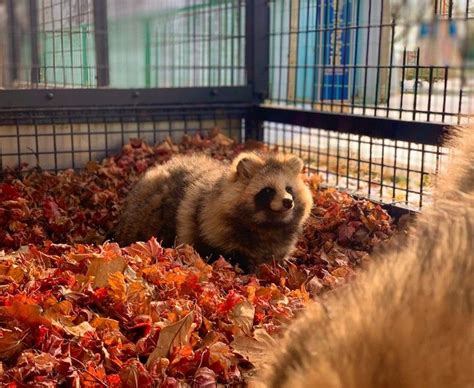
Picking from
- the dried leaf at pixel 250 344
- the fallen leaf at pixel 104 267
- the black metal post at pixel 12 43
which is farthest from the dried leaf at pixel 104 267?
the black metal post at pixel 12 43

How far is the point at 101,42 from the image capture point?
5.98 metres

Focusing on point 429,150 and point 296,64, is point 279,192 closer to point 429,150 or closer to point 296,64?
point 429,150

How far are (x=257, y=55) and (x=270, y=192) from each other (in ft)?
8.33

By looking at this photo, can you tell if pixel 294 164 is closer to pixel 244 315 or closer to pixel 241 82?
pixel 244 315

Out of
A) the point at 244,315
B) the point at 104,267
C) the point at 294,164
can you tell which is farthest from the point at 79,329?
the point at 294,164

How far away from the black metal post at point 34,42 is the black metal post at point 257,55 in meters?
1.89

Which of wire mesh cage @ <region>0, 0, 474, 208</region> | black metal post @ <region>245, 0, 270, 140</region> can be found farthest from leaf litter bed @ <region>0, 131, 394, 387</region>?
black metal post @ <region>245, 0, 270, 140</region>

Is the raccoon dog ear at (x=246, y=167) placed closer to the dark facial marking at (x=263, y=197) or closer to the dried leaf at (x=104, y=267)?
the dark facial marking at (x=263, y=197)

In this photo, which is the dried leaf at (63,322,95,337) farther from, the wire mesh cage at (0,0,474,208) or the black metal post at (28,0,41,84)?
the black metal post at (28,0,41,84)

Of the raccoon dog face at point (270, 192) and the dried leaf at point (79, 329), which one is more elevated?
the raccoon dog face at point (270, 192)

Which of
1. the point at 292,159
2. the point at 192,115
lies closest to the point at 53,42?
the point at 192,115

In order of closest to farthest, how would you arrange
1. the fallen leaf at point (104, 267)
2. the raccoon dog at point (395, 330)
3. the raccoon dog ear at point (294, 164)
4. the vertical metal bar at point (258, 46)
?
the raccoon dog at point (395, 330)
the fallen leaf at point (104, 267)
the raccoon dog ear at point (294, 164)
the vertical metal bar at point (258, 46)

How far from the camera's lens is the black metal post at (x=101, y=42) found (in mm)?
5938

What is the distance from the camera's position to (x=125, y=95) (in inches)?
237
